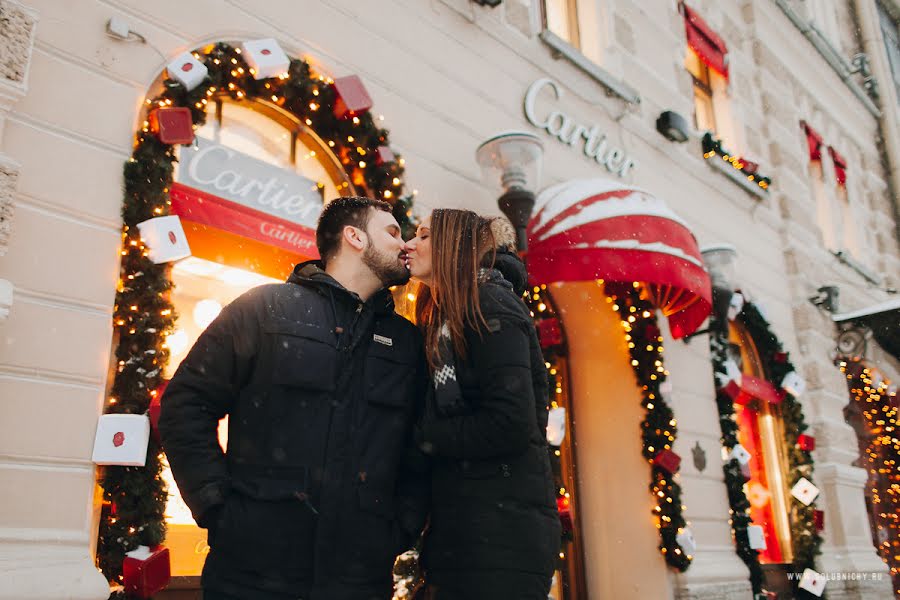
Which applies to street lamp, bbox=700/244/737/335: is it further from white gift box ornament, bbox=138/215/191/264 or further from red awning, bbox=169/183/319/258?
white gift box ornament, bbox=138/215/191/264

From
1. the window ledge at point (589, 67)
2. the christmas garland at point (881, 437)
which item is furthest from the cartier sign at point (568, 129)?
the christmas garland at point (881, 437)

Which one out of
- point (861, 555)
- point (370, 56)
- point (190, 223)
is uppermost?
point (370, 56)

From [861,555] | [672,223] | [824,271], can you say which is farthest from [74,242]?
[824,271]

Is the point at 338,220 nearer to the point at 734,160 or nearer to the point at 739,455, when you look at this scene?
the point at 739,455

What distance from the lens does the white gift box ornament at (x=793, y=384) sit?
8.74 meters

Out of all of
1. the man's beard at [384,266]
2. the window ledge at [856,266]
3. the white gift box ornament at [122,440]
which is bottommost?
the white gift box ornament at [122,440]

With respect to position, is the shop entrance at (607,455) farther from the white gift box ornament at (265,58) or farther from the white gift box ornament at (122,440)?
the white gift box ornament at (122,440)

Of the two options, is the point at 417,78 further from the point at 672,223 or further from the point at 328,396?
the point at 328,396

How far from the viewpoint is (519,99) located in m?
6.42

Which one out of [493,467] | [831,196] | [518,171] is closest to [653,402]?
[518,171]

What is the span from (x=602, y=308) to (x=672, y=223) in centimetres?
174

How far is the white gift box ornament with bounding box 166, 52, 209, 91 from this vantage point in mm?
3916

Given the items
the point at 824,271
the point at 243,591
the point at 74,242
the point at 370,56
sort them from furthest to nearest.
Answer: the point at 824,271 < the point at 370,56 < the point at 74,242 < the point at 243,591

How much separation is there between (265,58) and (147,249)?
145 cm
